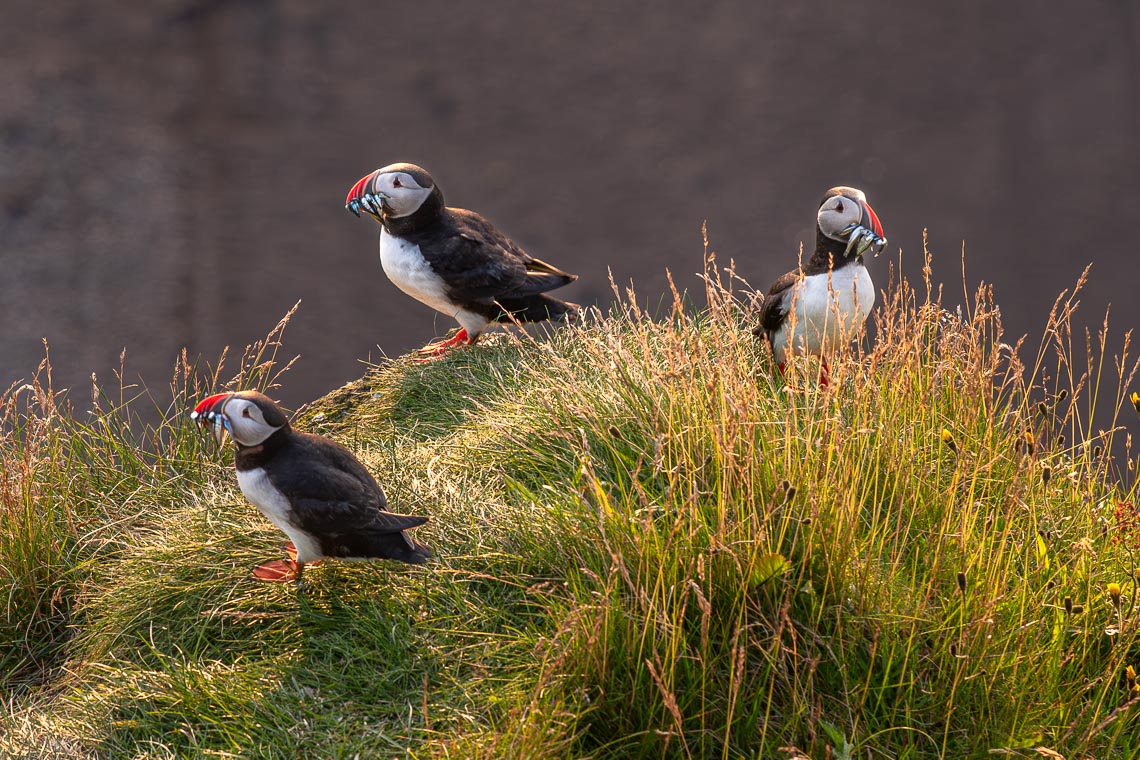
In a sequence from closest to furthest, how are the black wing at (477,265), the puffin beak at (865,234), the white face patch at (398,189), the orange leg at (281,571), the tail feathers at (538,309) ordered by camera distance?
the orange leg at (281,571)
the puffin beak at (865,234)
the white face patch at (398,189)
the black wing at (477,265)
the tail feathers at (538,309)

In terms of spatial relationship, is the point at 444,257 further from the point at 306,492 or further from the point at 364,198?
the point at 306,492

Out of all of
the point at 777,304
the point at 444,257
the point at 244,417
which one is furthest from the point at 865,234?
the point at 244,417

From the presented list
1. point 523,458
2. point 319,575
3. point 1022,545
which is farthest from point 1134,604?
point 319,575

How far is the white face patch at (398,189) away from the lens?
16.8ft

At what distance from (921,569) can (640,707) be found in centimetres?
102

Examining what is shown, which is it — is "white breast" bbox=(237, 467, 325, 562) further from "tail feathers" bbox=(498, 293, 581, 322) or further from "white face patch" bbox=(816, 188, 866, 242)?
"white face patch" bbox=(816, 188, 866, 242)

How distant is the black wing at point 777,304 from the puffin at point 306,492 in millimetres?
1778

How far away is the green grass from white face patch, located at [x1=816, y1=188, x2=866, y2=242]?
16.8 inches

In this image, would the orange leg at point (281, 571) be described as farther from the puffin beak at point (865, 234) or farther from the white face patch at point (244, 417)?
the puffin beak at point (865, 234)

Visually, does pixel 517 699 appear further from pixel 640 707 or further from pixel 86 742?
pixel 86 742

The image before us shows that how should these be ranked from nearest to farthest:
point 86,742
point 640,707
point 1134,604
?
point 640,707
point 1134,604
point 86,742

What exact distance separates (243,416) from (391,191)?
1.84m

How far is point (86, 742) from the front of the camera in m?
3.43

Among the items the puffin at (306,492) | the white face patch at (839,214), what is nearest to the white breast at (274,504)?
the puffin at (306,492)
